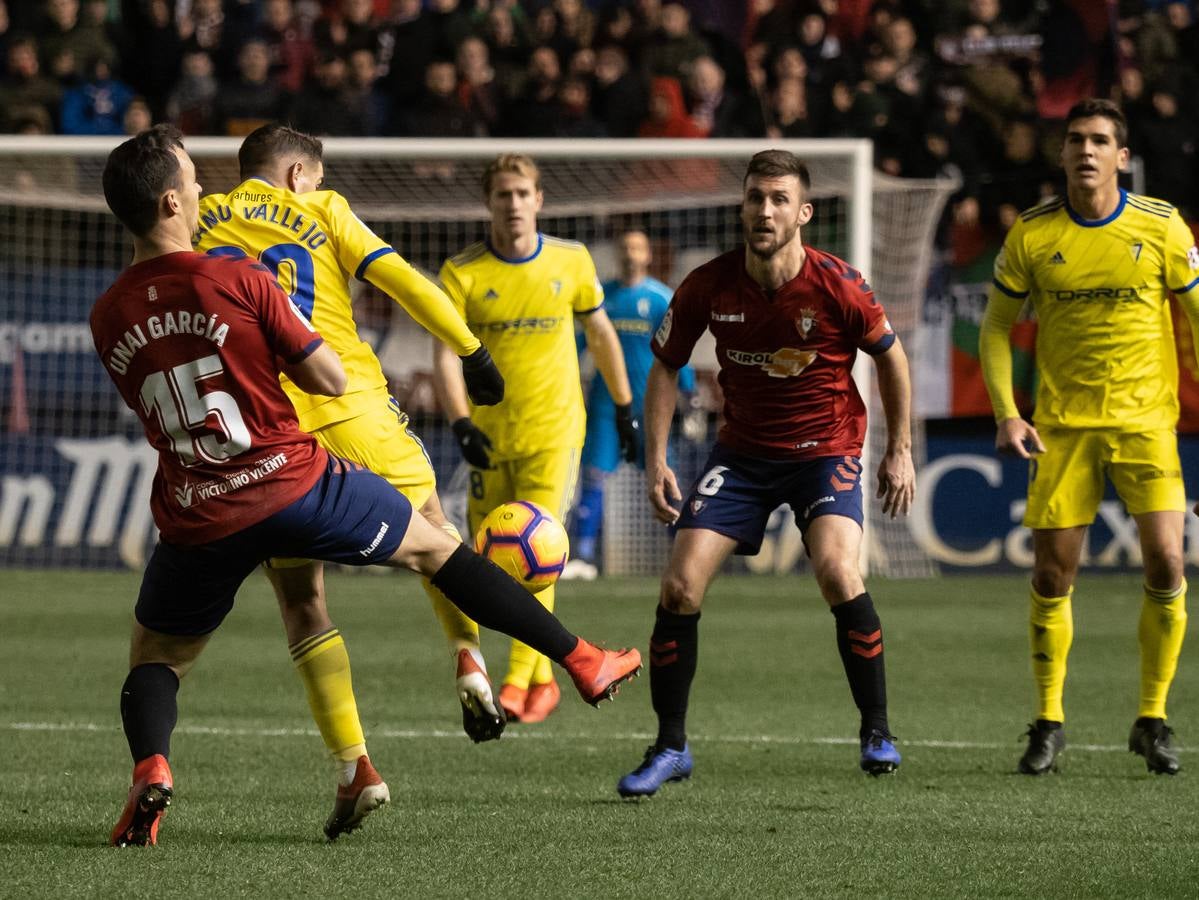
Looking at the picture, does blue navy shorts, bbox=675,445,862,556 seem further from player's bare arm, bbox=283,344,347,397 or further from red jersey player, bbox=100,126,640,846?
player's bare arm, bbox=283,344,347,397

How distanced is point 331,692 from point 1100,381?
3.22 meters

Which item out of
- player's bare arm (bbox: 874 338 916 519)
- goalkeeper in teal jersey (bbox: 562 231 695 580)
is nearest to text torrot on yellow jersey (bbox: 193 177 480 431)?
player's bare arm (bbox: 874 338 916 519)

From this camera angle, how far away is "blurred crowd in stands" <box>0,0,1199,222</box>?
15938mm

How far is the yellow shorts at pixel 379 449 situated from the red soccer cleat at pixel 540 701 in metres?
2.27

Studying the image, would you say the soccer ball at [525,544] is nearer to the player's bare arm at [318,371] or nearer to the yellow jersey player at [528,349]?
the player's bare arm at [318,371]

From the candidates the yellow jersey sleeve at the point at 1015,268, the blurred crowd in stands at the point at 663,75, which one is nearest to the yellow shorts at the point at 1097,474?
the yellow jersey sleeve at the point at 1015,268

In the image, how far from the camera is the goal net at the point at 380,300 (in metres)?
15.0

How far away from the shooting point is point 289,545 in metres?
4.84

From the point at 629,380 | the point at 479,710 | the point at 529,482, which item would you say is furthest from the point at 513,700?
the point at 629,380

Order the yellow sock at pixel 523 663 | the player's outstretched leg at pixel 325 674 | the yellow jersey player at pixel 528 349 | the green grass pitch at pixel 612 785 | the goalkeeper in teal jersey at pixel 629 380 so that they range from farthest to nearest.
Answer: the goalkeeper in teal jersey at pixel 629 380
the yellow jersey player at pixel 528 349
the yellow sock at pixel 523 663
the player's outstretched leg at pixel 325 674
the green grass pitch at pixel 612 785

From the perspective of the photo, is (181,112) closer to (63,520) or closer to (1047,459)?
(63,520)

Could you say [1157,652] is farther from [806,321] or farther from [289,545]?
[289,545]

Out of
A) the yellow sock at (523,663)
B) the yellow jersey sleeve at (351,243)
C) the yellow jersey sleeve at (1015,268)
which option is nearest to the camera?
the yellow jersey sleeve at (351,243)

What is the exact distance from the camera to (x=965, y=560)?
49.6 ft
